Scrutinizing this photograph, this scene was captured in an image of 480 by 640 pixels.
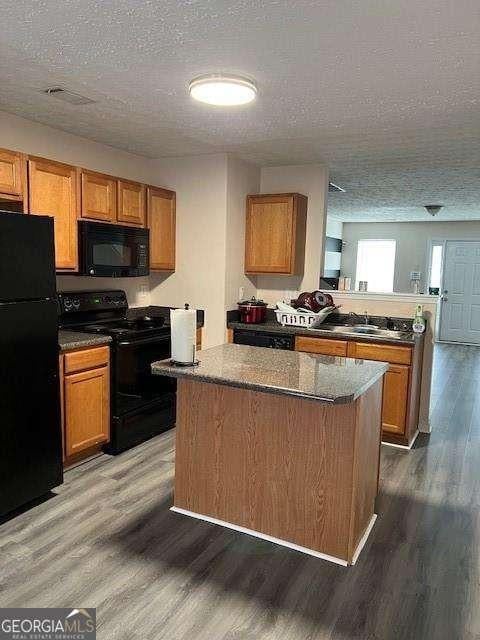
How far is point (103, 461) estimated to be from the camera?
11.1 ft

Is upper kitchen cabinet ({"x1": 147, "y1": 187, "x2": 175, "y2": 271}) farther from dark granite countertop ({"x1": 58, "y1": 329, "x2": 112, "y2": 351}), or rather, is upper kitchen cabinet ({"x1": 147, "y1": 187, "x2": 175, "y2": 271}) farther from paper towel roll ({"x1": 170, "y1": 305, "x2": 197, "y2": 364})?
paper towel roll ({"x1": 170, "y1": 305, "x2": 197, "y2": 364})

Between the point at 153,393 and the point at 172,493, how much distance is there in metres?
1.04

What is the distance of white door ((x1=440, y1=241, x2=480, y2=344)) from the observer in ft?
28.3

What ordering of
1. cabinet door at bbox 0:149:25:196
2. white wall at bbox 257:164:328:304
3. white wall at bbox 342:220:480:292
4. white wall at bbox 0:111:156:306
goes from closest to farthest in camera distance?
cabinet door at bbox 0:149:25:196
white wall at bbox 0:111:156:306
white wall at bbox 257:164:328:304
white wall at bbox 342:220:480:292

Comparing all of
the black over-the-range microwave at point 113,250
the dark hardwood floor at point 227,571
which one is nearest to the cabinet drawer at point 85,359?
the black over-the-range microwave at point 113,250

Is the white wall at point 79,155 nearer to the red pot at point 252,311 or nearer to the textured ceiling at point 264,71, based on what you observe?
the textured ceiling at point 264,71

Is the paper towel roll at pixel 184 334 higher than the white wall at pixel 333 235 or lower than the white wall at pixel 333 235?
lower

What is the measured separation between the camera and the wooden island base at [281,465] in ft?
7.27

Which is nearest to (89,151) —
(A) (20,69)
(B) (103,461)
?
(A) (20,69)

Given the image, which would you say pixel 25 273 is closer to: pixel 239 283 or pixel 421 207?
pixel 239 283

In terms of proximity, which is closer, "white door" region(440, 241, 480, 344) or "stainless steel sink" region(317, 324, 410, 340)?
"stainless steel sink" region(317, 324, 410, 340)

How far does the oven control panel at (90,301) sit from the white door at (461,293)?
265 inches

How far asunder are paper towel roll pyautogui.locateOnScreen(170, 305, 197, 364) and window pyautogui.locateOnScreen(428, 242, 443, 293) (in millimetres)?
7738

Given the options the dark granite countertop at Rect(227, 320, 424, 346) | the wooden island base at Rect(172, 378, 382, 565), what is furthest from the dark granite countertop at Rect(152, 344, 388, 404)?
the dark granite countertop at Rect(227, 320, 424, 346)
